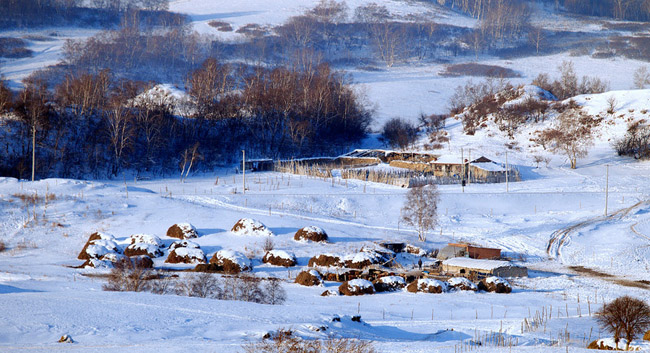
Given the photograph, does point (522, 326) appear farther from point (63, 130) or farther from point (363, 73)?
point (363, 73)

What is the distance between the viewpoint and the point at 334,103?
292ft

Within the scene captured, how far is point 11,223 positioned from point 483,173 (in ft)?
132

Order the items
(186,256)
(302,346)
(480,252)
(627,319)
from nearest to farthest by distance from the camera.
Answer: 1. (302,346)
2. (627,319)
3. (186,256)
4. (480,252)

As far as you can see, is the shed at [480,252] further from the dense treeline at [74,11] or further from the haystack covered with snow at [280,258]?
the dense treeline at [74,11]

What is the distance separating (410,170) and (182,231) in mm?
31161

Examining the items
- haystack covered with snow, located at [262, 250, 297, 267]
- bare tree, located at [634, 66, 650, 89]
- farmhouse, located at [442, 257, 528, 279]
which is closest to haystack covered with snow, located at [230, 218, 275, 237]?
haystack covered with snow, located at [262, 250, 297, 267]

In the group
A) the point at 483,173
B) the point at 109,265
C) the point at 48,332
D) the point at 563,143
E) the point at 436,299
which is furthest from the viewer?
the point at 563,143

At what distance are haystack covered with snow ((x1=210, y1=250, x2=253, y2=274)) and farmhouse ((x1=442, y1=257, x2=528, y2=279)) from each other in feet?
33.2

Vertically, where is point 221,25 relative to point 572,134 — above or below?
above

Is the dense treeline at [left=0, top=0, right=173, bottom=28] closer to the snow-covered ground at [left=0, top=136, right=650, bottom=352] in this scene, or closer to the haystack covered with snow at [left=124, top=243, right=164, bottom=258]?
the snow-covered ground at [left=0, top=136, right=650, bottom=352]

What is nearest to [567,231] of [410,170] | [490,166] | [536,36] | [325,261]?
[325,261]

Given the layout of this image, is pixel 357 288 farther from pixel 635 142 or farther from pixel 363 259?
pixel 635 142

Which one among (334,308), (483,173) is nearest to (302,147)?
(483,173)

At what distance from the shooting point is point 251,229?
3628 centimetres
